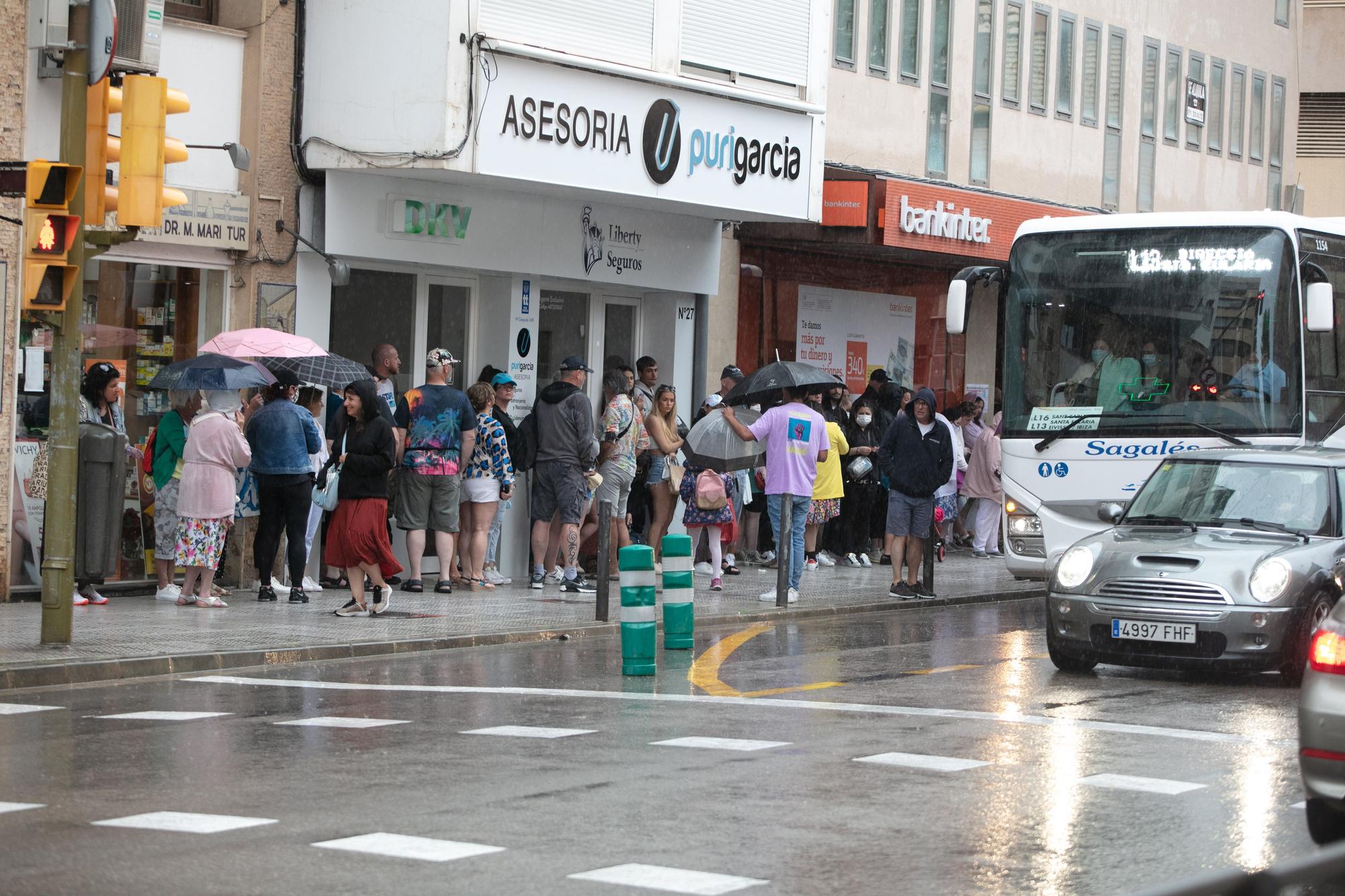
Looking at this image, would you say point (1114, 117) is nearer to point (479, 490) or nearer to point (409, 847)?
point (479, 490)

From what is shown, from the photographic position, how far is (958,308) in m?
16.7

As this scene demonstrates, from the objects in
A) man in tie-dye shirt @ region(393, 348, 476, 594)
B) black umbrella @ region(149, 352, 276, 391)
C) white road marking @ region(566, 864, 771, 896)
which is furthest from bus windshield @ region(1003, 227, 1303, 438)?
white road marking @ region(566, 864, 771, 896)

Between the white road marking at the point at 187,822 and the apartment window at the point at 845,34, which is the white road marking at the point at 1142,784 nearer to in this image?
the white road marking at the point at 187,822

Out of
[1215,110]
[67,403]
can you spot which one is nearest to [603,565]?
[67,403]

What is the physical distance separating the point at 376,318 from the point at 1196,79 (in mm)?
20436

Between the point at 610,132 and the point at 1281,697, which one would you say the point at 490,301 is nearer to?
the point at 610,132

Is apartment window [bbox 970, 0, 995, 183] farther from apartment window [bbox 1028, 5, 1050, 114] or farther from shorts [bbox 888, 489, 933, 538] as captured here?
shorts [bbox 888, 489, 933, 538]

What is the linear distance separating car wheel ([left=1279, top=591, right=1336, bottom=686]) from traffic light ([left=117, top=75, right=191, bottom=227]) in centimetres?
759

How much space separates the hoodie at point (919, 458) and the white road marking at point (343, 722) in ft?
30.5

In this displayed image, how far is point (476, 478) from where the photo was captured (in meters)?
18.7

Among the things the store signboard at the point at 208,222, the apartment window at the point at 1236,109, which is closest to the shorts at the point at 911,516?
the store signboard at the point at 208,222

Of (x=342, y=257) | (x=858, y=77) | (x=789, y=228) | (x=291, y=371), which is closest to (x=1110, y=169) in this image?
(x=858, y=77)

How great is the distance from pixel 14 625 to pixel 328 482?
4133mm

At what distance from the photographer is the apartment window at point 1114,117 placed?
33.0 meters
